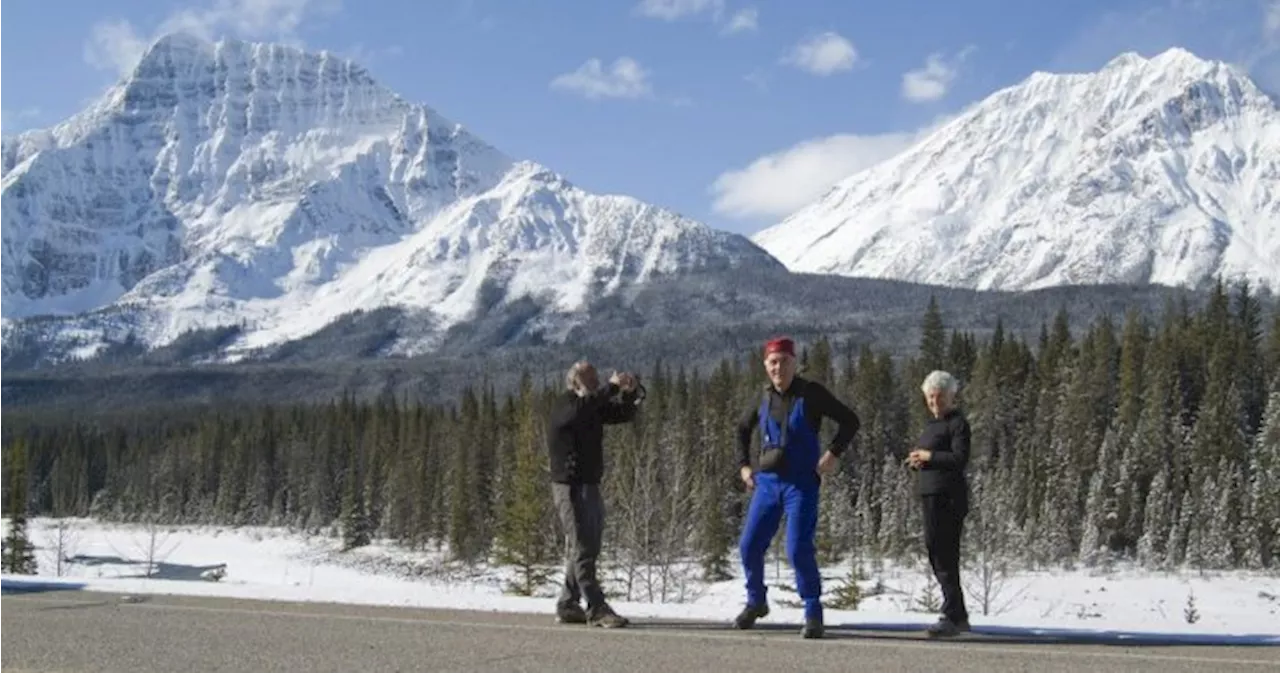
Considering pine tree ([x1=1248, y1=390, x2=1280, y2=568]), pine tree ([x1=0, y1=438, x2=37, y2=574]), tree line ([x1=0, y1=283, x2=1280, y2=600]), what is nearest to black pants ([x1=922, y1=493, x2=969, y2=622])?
tree line ([x1=0, y1=283, x2=1280, y2=600])

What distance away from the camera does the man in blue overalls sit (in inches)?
438

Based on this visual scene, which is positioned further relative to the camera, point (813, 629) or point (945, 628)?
point (945, 628)

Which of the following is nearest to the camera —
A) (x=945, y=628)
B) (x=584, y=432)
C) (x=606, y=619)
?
(x=945, y=628)

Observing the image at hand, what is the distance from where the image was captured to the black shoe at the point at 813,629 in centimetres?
1059

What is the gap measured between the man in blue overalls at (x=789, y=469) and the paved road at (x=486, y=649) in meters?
0.47

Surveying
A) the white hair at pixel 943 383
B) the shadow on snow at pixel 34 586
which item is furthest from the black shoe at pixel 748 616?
the shadow on snow at pixel 34 586

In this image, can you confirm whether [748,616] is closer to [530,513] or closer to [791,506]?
[791,506]

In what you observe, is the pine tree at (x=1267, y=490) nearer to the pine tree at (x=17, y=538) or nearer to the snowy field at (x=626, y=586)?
the snowy field at (x=626, y=586)

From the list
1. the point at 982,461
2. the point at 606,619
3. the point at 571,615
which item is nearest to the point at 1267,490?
the point at 982,461

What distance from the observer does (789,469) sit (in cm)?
1117

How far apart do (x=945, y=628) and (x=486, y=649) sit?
3591 mm

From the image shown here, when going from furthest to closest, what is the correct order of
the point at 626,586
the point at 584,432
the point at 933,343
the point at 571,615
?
1. the point at 933,343
2. the point at 626,586
3. the point at 584,432
4. the point at 571,615

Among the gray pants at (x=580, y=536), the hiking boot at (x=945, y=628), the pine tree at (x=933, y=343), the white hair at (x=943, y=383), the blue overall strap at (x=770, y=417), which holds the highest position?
the pine tree at (x=933, y=343)

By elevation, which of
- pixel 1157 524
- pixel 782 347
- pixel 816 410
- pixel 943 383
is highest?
pixel 782 347
